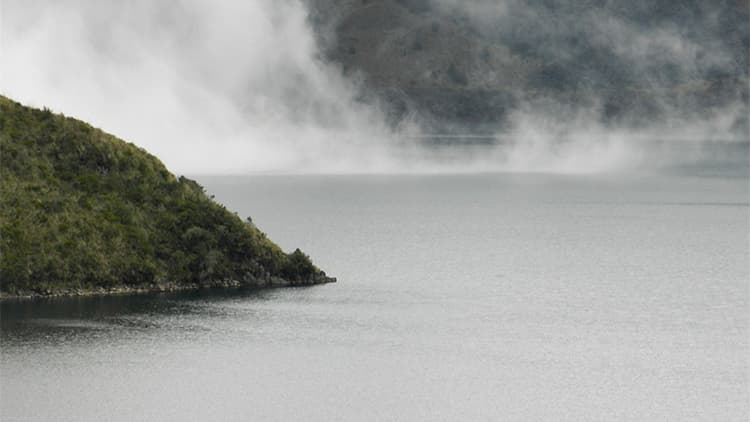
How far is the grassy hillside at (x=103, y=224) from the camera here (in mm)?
79250

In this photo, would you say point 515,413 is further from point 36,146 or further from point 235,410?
point 36,146

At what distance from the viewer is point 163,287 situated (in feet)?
268

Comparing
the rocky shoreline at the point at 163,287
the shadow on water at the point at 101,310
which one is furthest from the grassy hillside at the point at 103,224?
the shadow on water at the point at 101,310

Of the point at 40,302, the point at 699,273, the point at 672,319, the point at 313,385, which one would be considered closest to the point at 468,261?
the point at 699,273

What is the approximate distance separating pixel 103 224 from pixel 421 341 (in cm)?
2049

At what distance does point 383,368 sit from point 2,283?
890 inches

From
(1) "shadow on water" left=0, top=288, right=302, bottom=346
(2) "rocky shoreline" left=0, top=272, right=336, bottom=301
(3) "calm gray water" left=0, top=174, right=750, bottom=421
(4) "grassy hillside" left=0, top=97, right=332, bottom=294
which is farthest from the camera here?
(4) "grassy hillside" left=0, top=97, right=332, bottom=294

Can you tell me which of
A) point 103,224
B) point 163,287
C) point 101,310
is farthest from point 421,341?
point 103,224

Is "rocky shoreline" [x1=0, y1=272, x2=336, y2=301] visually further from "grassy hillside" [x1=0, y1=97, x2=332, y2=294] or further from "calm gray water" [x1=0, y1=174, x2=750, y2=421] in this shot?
"calm gray water" [x1=0, y1=174, x2=750, y2=421]

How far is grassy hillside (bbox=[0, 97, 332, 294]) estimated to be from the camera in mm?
79250

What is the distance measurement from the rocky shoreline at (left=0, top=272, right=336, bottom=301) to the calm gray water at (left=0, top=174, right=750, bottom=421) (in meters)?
1.04

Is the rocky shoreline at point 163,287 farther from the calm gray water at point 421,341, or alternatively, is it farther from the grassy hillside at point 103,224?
the calm gray water at point 421,341

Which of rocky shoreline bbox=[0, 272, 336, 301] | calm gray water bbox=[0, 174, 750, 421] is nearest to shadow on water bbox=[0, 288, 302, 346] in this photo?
calm gray water bbox=[0, 174, 750, 421]

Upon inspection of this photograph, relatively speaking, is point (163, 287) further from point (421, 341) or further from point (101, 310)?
point (421, 341)
